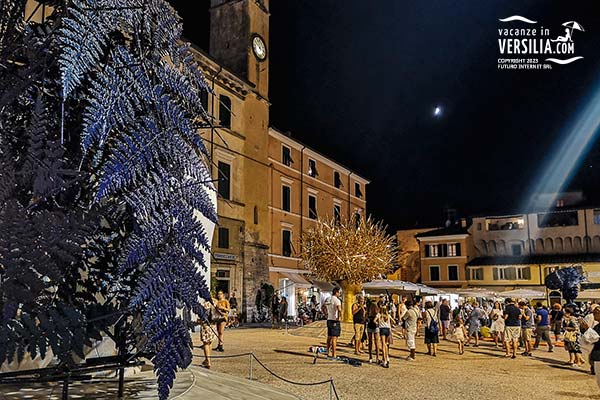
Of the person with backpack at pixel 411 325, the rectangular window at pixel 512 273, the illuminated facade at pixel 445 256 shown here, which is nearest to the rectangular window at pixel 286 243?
the person with backpack at pixel 411 325

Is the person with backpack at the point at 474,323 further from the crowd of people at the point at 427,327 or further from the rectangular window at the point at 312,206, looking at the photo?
the rectangular window at the point at 312,206

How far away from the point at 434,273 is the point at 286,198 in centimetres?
2579

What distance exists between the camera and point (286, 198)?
130 feet

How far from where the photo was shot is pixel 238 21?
34750 mm

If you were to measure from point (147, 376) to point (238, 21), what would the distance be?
34123mm

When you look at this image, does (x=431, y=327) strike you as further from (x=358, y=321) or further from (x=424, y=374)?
(x=424, y=374)

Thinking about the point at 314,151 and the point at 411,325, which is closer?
the point at 411,325

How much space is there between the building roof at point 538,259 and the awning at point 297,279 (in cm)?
2608

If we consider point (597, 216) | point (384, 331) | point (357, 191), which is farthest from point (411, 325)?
point (597, 216)

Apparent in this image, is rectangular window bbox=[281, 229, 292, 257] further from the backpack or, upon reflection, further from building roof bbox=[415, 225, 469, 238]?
building roof bbox=[415, 225, 469, 238]

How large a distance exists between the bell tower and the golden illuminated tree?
12.5 m

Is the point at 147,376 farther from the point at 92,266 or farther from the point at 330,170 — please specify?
the point at 330,170

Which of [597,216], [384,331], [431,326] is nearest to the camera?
[384,331]

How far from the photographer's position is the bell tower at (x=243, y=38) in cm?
3444
